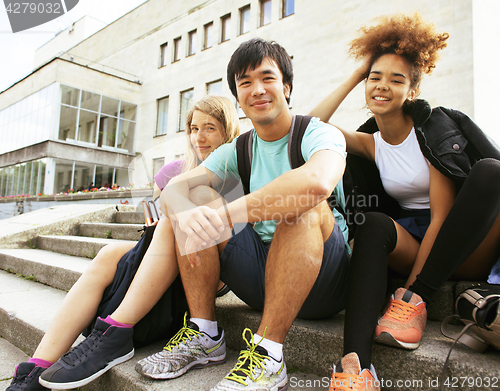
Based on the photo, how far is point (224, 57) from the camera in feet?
48.0

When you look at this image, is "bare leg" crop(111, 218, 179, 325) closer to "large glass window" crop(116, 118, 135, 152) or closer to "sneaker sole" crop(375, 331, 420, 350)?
"sneaker sole" crop(375, 331, 420, 350)

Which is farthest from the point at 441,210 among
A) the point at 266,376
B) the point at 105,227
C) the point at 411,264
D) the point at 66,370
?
the point at 105,227

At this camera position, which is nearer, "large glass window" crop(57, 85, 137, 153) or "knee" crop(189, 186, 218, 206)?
"knee" crop(189, 186, 218, 206)

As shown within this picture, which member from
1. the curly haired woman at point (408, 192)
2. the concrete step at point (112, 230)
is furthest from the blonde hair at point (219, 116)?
the concrete step at point (112, 230)

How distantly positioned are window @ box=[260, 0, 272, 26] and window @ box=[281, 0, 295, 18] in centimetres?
69

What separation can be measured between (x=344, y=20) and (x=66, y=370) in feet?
40.2

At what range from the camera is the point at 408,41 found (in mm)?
1614

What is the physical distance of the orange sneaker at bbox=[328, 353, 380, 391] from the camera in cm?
101

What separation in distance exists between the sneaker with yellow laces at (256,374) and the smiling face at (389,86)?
4.09 feet

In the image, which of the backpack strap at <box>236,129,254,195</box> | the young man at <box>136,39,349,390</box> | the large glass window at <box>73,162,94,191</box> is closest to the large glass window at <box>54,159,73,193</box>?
the large glass window at <box>73,162,94,191</box>

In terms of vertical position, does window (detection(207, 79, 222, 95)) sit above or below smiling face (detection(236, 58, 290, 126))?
above

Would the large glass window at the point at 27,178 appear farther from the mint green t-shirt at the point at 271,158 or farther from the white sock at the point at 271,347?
the white sock at the point at 271,347

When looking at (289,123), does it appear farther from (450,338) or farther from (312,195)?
(450,338)

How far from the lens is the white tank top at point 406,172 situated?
1573 mm
